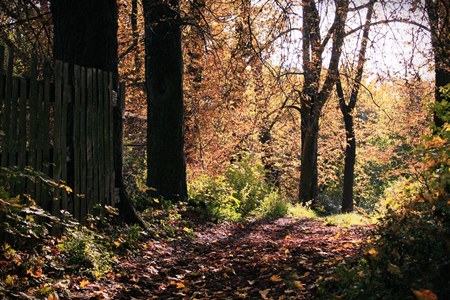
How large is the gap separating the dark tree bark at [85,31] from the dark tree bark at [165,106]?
3067 millimetres

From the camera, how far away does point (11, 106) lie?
5.75 metres

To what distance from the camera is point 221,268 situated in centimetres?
625

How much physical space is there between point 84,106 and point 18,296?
334 cm

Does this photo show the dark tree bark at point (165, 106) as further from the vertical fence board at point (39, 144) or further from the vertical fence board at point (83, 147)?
the vertical fence board at point (39, 144)

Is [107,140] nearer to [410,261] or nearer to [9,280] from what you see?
[9,280]

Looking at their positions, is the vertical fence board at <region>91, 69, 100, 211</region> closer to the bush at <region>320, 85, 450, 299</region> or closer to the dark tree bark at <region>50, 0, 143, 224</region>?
the dark tree bark at <region>50, 0, 143, 224</region>

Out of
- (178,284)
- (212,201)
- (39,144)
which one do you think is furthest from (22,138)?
(212,201)

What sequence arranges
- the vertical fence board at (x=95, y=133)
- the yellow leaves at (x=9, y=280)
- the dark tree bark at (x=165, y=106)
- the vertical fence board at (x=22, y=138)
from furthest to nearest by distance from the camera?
the dark tree bark at (x=165, y=106) → the vertical fence board at (x=95, y=133) → the vertical fence board at (x=22, y=138) → the yellow leaves at (x=9, y=280)

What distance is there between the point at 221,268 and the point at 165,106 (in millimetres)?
5154

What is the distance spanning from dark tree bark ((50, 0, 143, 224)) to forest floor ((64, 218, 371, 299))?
112 inches

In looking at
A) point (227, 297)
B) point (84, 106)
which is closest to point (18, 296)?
point (227, 297)

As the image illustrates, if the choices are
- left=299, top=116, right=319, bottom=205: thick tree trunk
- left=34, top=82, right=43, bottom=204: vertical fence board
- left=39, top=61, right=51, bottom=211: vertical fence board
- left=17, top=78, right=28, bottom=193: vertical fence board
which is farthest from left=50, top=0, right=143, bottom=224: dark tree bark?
left=299, top=116, right=319, bottom=205: thick tree trunk

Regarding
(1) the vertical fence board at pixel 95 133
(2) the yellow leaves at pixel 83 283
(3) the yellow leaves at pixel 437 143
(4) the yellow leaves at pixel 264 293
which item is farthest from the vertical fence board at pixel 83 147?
(3) the yellow leaves at pixel 437 143

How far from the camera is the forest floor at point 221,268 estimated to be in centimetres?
501
